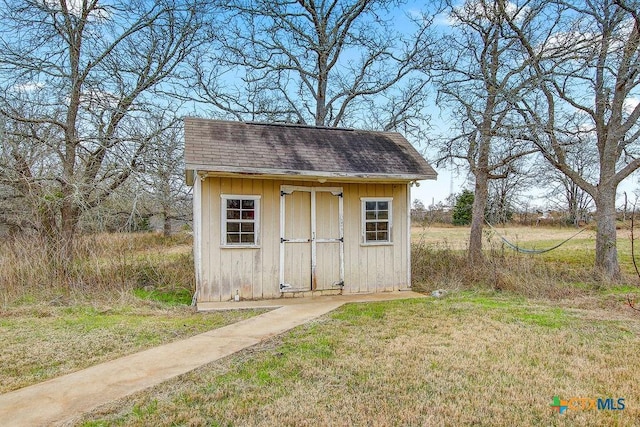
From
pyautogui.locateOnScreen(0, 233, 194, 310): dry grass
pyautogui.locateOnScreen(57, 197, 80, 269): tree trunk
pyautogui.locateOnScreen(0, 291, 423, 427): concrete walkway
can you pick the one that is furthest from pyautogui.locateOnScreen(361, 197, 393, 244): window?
pyautogui.locateOnScreen(57, 197, 80, 269): tree trunk

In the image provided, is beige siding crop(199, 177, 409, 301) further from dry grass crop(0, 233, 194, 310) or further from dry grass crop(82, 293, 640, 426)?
dry grass crop(82, 293, 640, 426)

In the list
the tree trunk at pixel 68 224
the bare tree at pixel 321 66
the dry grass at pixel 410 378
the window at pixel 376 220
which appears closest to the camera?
the dry grass at pixel 410 378

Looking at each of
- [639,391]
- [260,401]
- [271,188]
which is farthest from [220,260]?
[639,391]

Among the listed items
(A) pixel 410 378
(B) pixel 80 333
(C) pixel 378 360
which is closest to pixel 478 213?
(C) pixel 378 360

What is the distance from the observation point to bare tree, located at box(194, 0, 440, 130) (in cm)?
1488

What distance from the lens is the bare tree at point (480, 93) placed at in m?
10.8

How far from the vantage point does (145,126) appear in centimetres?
1141

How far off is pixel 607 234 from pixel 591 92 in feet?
11.8

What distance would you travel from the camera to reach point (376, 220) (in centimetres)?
862

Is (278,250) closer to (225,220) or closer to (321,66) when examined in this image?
(225,220)

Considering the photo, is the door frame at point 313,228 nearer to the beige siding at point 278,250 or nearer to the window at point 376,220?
the beige siding at point 278,250

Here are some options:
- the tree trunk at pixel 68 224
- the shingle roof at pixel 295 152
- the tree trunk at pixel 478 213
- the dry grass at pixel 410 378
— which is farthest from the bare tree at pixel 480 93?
the tree trunk at pixel 68 224

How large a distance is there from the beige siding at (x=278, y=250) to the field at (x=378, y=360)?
3.40 feet

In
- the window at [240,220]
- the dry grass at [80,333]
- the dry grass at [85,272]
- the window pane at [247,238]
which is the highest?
the window at [240,220]
